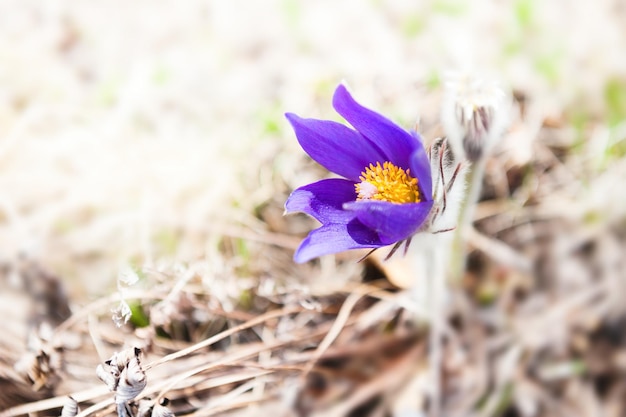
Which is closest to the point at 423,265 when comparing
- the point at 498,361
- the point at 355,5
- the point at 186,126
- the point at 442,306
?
the point at 442,306

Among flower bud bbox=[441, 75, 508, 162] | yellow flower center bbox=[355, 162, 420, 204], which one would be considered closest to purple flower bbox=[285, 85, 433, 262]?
yellow flower center bbox=[355, 162, 420, 204]

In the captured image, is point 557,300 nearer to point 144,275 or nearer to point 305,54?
point 144,275

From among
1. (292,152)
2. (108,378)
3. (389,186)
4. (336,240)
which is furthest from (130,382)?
(292,152)

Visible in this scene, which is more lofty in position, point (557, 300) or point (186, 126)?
point (186, 126)

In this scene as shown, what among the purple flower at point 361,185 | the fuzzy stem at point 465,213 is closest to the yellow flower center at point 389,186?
the purple flower at point 361,185

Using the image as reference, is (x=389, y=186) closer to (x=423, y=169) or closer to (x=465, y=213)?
(x=423, y=169)

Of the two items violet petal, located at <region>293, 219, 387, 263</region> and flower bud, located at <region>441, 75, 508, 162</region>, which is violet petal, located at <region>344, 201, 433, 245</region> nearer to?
violet petal, located at <region>293, 219, 387, 263</region>

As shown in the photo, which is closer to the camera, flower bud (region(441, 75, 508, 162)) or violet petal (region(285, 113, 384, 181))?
violet petal (region(285, 113, 384, 181))
